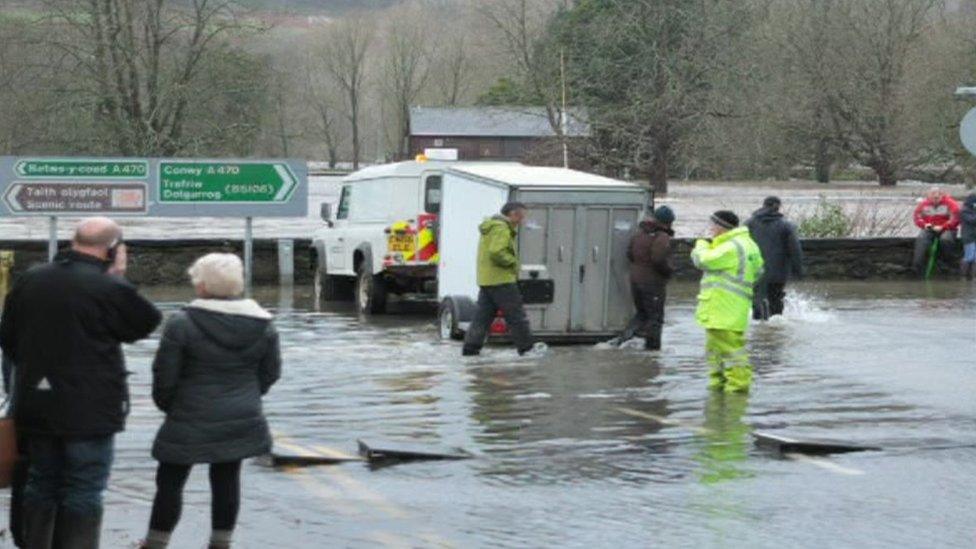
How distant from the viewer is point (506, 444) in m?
12.2

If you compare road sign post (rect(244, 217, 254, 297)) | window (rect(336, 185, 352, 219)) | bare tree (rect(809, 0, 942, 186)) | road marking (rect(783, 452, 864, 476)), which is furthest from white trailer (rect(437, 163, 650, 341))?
bare tree (rect(809, 0, 942, 186))

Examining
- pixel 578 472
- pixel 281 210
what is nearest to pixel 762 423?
pixel 578 472

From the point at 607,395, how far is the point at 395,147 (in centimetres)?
9363

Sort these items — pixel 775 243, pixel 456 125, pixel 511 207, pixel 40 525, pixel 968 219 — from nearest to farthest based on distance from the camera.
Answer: pixel 40 525 → pixel 511 207 → pixel 775 243 → pixel 968 219 → pixel 456 125

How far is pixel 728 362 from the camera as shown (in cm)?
1506

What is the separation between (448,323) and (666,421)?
7117 millimetres

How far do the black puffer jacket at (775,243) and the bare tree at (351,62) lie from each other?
86.7 m

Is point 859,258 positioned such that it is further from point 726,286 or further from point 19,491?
point 19,491

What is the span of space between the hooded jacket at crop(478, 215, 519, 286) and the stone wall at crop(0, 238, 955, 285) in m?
12.3

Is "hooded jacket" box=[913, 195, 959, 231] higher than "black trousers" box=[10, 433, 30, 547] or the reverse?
higher

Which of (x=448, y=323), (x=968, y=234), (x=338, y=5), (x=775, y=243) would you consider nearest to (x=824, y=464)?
(x=448, y=323)

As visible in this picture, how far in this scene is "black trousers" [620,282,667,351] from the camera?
749 inches

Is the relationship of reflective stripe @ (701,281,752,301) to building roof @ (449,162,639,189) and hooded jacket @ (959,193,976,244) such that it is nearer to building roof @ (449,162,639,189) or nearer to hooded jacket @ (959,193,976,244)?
A: building roof @ (449,162,639,189)

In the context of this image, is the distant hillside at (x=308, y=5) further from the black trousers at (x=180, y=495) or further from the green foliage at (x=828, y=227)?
the black trousers at (x=180, y=495)
